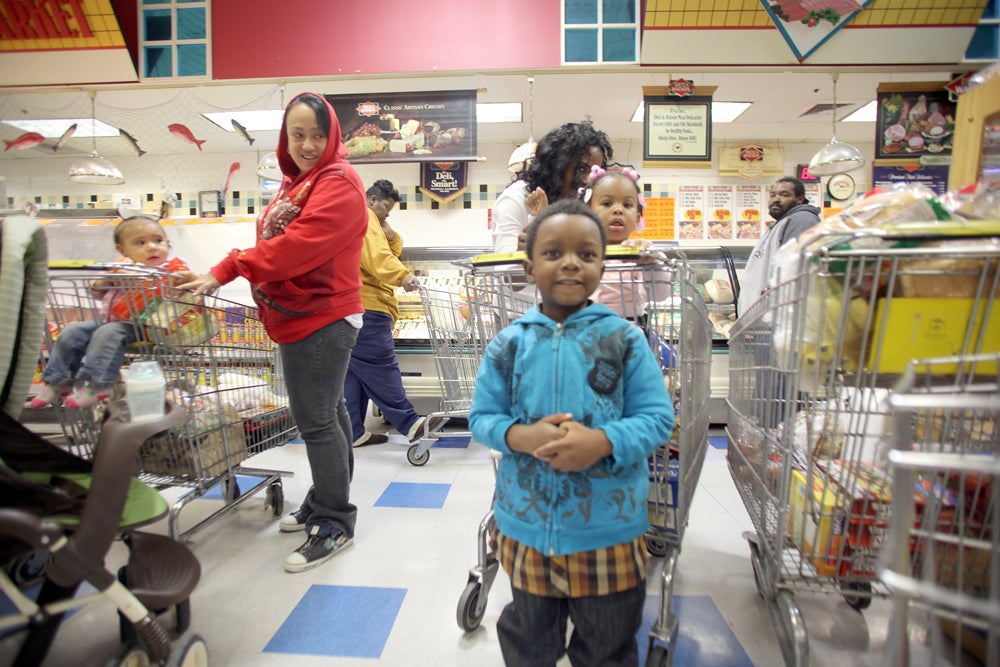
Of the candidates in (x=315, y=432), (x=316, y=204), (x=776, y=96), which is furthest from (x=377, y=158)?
(x=776, y=96)

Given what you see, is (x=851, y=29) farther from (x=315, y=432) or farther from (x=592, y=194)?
(x=315, y=432)

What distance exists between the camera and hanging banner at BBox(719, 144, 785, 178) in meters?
5.10

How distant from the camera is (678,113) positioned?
11.1 ft

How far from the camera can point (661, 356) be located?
4.74ft

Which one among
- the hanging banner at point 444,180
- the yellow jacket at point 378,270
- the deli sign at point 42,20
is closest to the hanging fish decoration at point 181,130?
the deli sign at point 42,20

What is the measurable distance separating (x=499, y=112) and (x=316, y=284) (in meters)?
3.51

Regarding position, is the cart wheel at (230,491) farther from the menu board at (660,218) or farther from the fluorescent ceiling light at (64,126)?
the fluorescent ceiling light at (64,126)

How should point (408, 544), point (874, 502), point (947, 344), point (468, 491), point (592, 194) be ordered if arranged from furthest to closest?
point (468, 491) → point (408, 544) → point (592, 194) → point (874, 502) → point (947, 344)

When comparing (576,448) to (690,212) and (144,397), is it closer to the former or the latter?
(144,397)

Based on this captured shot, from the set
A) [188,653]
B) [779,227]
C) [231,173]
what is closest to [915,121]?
[779,227]

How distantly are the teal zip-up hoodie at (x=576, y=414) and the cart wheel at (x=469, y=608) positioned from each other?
0.49 metres

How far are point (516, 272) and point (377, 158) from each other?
267cm

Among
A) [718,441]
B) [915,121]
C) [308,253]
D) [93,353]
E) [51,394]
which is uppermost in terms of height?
[915,121]

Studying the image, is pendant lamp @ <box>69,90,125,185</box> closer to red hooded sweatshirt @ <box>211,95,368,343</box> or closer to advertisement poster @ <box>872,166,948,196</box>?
red hooded sweatshirt @ <box>211,95,368,343</box>
